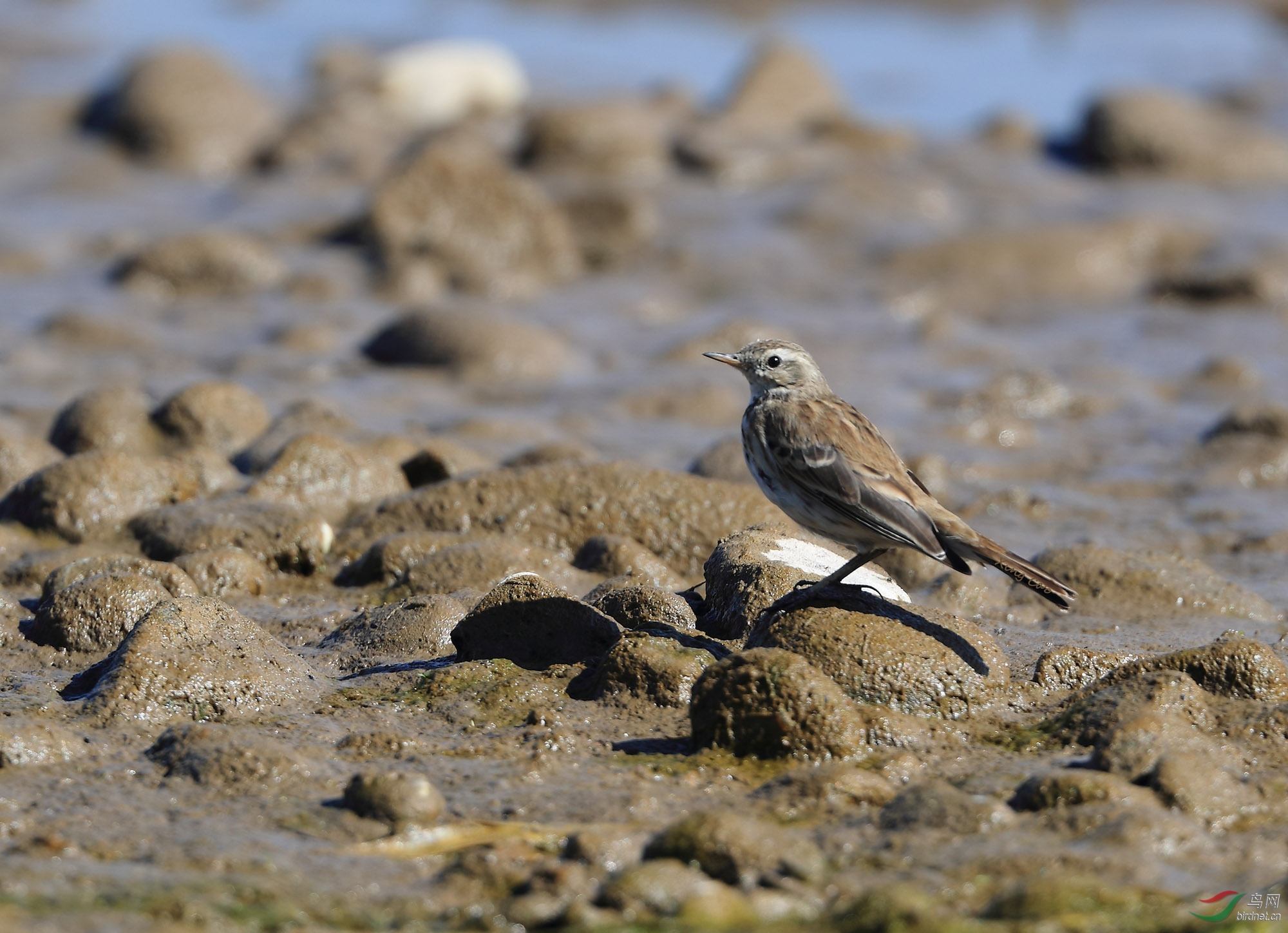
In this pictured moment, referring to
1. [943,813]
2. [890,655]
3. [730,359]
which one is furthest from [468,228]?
[943,813]

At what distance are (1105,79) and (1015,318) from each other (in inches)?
508

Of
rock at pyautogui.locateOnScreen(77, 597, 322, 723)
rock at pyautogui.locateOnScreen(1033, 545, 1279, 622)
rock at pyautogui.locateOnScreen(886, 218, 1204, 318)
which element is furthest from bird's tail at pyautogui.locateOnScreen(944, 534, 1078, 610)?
rock at pyautogui.locateOnScreen(886, 218, 1204, 318)

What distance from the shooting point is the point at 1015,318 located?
48.6 ft

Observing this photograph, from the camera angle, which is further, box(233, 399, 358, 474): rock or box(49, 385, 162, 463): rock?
box(49, 385, 162, 463): rock

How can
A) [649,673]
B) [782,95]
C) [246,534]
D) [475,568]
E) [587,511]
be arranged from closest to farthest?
[649,673], [475,568], [246,534], [587,511], [782,95]

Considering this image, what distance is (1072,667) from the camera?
20.3 ft

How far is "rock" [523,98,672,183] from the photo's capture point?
700 inches

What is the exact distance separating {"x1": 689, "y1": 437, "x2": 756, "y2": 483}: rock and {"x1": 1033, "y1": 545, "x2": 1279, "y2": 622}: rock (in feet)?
6.86

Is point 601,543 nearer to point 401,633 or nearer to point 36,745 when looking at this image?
point 401,633

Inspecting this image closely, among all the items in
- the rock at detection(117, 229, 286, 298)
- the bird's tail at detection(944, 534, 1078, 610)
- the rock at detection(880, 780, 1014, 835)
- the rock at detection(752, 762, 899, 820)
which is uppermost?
the bird's tail at detection(944, 534, 1078, 610)

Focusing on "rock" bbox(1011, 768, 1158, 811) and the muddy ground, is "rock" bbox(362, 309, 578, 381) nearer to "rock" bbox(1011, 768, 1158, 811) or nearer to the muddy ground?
the muddy ground

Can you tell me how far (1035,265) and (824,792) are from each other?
11.6m

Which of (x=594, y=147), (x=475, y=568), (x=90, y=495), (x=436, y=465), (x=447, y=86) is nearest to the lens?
(x=475, y=568)

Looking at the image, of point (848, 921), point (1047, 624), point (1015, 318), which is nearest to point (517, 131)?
point (1015, 318)
